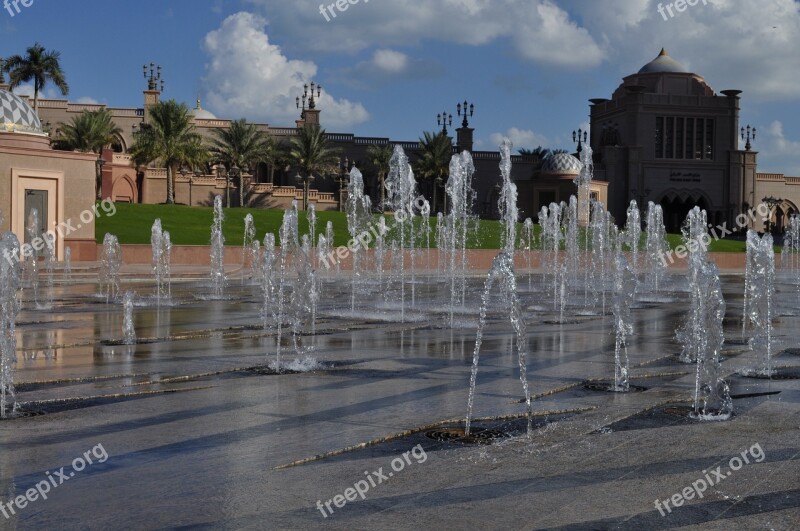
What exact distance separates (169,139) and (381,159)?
1447 centimetres

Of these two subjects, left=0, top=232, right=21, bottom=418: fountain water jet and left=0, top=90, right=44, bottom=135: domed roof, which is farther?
left=0, top=90, right=44, bottom=135: domed roof

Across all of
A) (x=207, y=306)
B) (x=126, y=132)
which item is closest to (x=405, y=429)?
(x=207, y=306)

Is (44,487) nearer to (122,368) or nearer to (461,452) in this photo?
(461,452)

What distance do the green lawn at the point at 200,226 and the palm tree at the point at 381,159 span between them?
904 centimetres

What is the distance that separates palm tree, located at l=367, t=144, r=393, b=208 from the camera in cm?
5584

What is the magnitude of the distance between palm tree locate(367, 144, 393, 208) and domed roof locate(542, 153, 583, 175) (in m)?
9.33

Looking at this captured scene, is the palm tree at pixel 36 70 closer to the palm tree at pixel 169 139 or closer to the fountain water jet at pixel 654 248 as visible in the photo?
the palm tree at pixel 169 139

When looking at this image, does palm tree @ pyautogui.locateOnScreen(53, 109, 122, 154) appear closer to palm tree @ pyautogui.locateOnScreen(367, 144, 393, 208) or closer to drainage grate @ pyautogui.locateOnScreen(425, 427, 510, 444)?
palm tree @ pyautogui.locateOnScreen(367, 144, 393, 208)

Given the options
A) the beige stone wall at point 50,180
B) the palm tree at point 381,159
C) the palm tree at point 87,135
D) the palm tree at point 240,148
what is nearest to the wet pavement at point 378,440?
the beige stone wall at point 50,180

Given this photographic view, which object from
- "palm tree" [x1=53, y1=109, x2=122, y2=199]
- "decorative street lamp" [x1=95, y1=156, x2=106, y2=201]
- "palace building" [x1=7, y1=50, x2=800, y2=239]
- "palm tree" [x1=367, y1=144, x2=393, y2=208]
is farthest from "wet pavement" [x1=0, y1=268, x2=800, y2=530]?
"palm tree" [x1=367, y1=144, x2=393, y2=208]

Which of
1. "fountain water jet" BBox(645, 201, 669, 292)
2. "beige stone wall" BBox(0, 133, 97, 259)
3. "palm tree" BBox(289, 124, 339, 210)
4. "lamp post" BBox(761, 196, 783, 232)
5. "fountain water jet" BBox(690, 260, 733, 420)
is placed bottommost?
"fountain water jet" BBox(690, 260, 733, 420)

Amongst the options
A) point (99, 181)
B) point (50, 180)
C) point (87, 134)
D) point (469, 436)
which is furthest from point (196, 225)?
point (469, 436)

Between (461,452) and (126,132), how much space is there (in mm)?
54058

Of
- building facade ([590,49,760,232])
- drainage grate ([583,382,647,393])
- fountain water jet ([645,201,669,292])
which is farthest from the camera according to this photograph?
building facade ([590,49,760,232])
